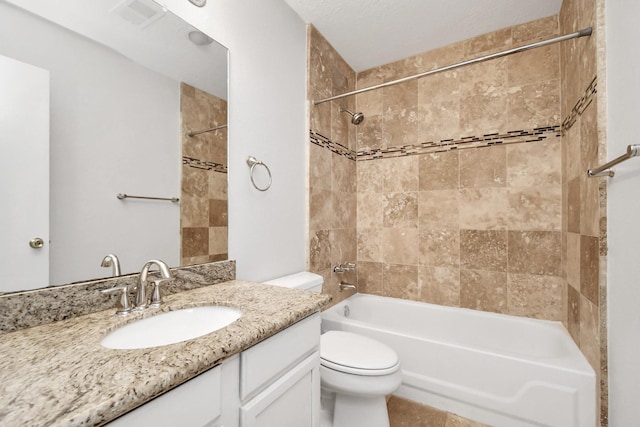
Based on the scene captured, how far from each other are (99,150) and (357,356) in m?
1.39

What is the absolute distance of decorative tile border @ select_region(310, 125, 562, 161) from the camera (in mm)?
1889

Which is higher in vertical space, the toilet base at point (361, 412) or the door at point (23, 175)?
the door at point (23, 175)

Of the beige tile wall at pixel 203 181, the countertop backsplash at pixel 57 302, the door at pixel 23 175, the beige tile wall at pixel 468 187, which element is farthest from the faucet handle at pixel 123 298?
the beige tile wall at pixel 468 187

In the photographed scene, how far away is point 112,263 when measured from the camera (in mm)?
929

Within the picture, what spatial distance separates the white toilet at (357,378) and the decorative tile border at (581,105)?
5.03ft

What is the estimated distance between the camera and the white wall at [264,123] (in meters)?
1.38

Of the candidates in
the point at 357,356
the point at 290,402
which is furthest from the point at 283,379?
the point at 357,356

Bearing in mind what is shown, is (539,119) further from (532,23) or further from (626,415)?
(626,415)

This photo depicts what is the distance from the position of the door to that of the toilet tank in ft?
3.06

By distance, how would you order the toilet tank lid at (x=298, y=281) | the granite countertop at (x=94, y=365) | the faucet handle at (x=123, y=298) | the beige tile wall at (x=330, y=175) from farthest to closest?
the beige tile wall at (x=330, y=175) < the toilet tank lid at (x=298, y=281) < the faucet handle at (x=123, y=298) < the granite countertop at (x=94, y=365)

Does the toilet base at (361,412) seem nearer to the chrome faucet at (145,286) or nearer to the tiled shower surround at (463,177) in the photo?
the tiled shower surround at (463,177)

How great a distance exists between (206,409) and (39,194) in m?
0.76

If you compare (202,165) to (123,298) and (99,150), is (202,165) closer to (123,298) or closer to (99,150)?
(99,150)

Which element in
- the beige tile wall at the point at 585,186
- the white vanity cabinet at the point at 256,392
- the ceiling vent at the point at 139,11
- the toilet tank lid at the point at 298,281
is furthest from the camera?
the toilet tank lid at the point at 298,281
